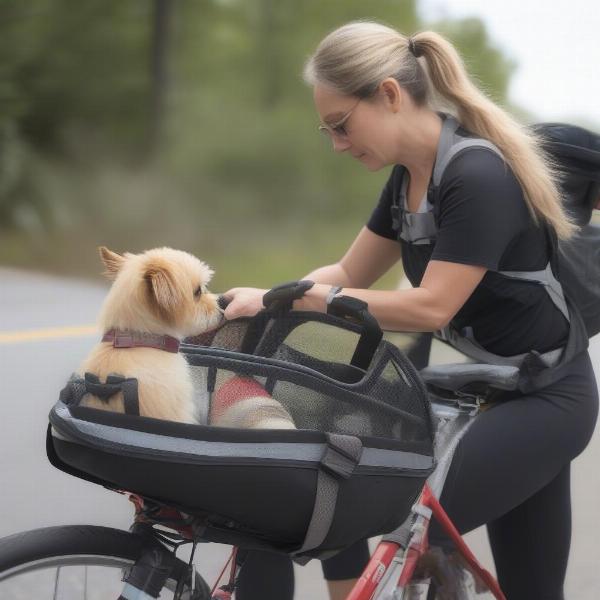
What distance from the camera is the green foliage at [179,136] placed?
21594mm

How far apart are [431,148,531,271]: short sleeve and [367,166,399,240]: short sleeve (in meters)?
0.36

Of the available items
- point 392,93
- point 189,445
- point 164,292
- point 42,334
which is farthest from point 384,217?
point 42,334

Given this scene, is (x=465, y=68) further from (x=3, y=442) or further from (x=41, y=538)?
(x=3, y=442)

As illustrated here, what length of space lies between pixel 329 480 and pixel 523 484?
812mm

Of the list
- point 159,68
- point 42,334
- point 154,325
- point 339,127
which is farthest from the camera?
point 159,68

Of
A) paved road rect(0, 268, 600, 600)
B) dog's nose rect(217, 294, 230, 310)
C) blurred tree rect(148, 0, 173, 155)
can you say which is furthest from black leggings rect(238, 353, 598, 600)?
→ blurred tree rect(148, 0, 173, 155)

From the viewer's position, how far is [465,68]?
2.55m

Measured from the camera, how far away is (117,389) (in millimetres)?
1855

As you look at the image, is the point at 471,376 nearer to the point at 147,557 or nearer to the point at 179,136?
the point at 147,557

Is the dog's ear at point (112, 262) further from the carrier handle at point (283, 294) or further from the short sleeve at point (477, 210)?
the short sleeve at point (477, 210)

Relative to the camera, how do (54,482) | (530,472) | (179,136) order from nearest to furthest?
1. (530,472)
2. (54,482)
3. (179,136)

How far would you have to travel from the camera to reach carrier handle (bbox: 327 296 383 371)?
6.86 feet

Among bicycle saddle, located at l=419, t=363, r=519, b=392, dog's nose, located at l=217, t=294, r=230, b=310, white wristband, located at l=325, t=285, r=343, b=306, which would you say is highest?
white wristband, located at l=325, t=285, r=343, b=306

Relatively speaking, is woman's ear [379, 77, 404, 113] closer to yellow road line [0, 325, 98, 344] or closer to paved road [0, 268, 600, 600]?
paved road [0, 268, 600, 600]
